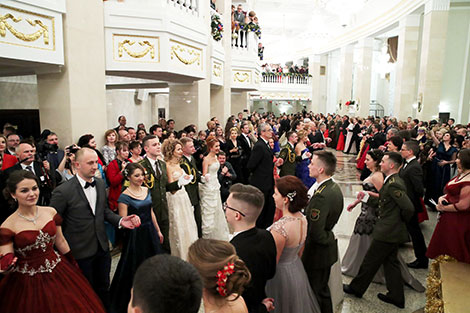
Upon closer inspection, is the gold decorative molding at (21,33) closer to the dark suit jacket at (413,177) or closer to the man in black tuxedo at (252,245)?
the man in black tuxedo at (252,245)

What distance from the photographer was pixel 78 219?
3096 millimetres

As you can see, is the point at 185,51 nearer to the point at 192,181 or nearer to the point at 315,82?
the point at 192,181

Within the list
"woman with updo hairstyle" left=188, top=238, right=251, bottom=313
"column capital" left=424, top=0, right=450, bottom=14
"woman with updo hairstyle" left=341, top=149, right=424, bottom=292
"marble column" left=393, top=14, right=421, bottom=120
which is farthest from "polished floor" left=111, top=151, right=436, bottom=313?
"marble column" left=393, top=14, right=421, bottom=120

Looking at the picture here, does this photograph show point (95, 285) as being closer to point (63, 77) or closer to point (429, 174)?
point (63, 77)

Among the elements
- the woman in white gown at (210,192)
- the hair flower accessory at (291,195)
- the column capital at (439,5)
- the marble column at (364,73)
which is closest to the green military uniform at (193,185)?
the woman in white gown at (210,192)

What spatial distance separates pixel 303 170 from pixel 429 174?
3.20 metres

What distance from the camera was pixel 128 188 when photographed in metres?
3.64

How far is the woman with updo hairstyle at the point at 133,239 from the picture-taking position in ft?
11.0

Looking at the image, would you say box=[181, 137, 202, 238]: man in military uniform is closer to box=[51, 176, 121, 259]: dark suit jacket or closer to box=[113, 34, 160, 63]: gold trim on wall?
box=[51, 176, 121, 259]: dark suit jacket

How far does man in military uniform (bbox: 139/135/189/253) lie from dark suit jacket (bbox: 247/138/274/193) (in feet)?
5.26

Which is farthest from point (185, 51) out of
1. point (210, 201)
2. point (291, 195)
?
point (291, 195)

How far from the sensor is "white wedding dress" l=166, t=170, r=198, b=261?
14.8ft

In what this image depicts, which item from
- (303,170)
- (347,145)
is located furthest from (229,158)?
(347,145)

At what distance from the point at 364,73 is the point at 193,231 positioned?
19.3 meters
